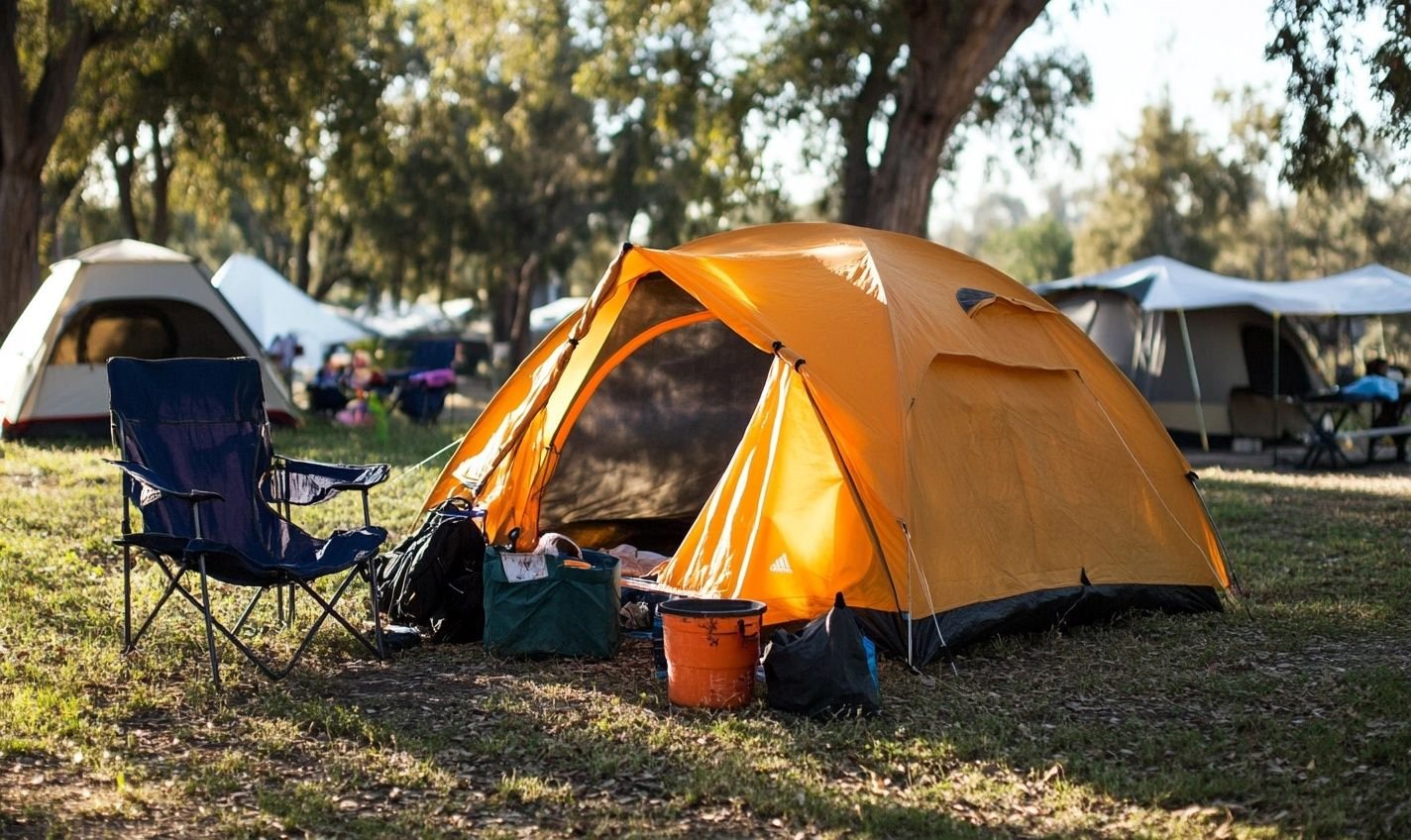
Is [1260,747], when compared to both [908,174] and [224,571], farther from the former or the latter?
[908,174]

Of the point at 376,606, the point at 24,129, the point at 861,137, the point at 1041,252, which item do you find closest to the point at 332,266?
the point at 24,129

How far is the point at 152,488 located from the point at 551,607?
5.21ft

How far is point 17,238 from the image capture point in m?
14.1

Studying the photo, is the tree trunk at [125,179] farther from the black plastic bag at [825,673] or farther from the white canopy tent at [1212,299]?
the black plastic bag at [825,673]

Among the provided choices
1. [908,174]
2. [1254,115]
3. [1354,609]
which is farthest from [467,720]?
[1254,115]

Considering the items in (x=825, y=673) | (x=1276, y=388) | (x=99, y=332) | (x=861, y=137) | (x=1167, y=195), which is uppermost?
(x=1167, y=195)

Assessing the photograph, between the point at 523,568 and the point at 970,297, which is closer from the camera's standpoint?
the point at 523,568

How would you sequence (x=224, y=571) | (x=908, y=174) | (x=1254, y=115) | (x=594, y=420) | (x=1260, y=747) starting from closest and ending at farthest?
(x=1260, y=747)
(x=224, y=571)
(x=594, y=420)
(x=908, y=174)
(x=1254, y=115)

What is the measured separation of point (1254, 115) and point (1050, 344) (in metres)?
30.6

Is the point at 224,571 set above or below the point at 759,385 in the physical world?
below

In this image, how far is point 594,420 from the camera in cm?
737

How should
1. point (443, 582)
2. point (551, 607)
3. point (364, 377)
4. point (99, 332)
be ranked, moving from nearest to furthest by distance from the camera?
point (551, 607) → point (443, 582) → point (99, 332) → point (364, 377)

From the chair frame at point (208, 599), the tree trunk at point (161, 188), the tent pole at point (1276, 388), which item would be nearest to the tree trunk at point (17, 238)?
the tree trunk at point (161, 188)

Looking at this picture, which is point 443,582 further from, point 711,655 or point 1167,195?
point 1167,195
